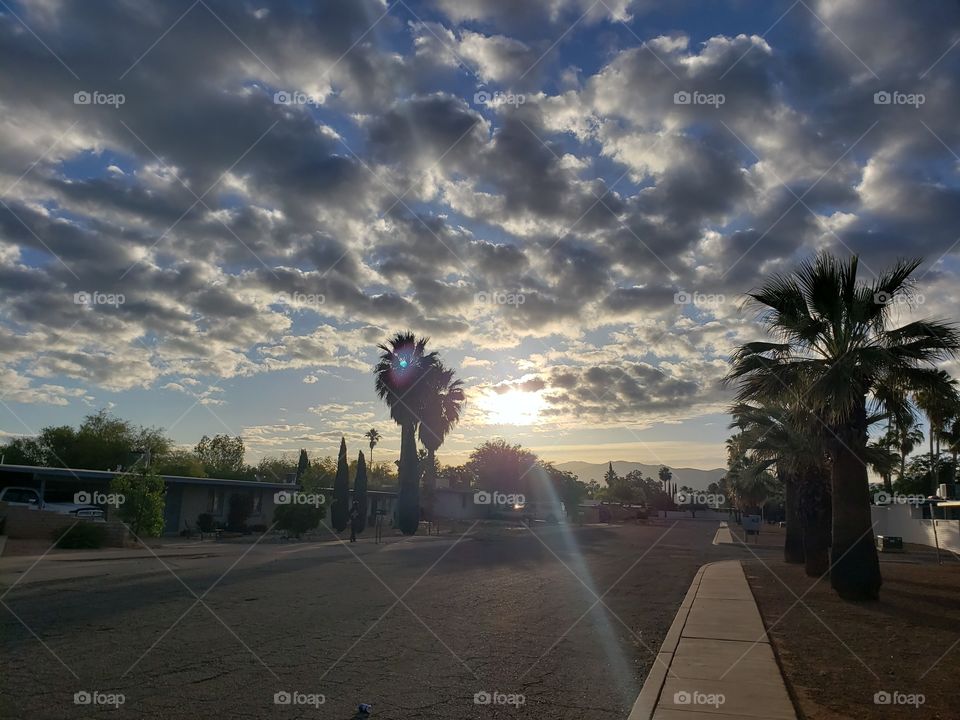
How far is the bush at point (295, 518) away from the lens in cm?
3575

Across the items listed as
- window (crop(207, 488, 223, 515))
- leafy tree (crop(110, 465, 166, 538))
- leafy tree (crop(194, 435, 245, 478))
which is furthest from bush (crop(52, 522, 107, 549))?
leafy tree (crop(194, 435, 245, 478))

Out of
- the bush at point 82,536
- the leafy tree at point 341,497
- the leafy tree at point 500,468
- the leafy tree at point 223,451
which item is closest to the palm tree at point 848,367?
the bush at point 82,536

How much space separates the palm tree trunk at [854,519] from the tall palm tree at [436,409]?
34.7 meters

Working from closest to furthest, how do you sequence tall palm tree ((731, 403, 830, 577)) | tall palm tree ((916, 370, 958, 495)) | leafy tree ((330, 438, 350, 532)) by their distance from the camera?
tall palm tree ((916, 370, 958, 495))
tall palm tree ((731, 403, 830, 577))
leafy tree ((330, 438, 350, 532))

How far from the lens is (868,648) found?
1032 cm

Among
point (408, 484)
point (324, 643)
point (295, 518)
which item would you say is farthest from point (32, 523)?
point (408, 484)

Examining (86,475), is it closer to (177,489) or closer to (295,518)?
(177,489)

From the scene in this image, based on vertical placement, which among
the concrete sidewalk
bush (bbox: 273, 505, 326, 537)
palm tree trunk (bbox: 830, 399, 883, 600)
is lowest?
bush (bbox: 273, 505, 326, 537)

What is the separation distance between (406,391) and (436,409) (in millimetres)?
2621

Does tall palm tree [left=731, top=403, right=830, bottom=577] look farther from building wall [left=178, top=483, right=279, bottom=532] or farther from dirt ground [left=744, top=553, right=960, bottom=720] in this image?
building wall [left=178, top=483, right=279, bottom=532]

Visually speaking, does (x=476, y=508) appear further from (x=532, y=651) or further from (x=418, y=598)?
(x=532, y=651)

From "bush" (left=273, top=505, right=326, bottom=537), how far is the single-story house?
5.66 metres

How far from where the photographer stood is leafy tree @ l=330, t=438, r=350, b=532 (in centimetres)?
4566

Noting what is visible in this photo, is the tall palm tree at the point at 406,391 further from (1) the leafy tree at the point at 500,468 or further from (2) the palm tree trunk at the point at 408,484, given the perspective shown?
(1) the leafy tree at the point at 500,468
